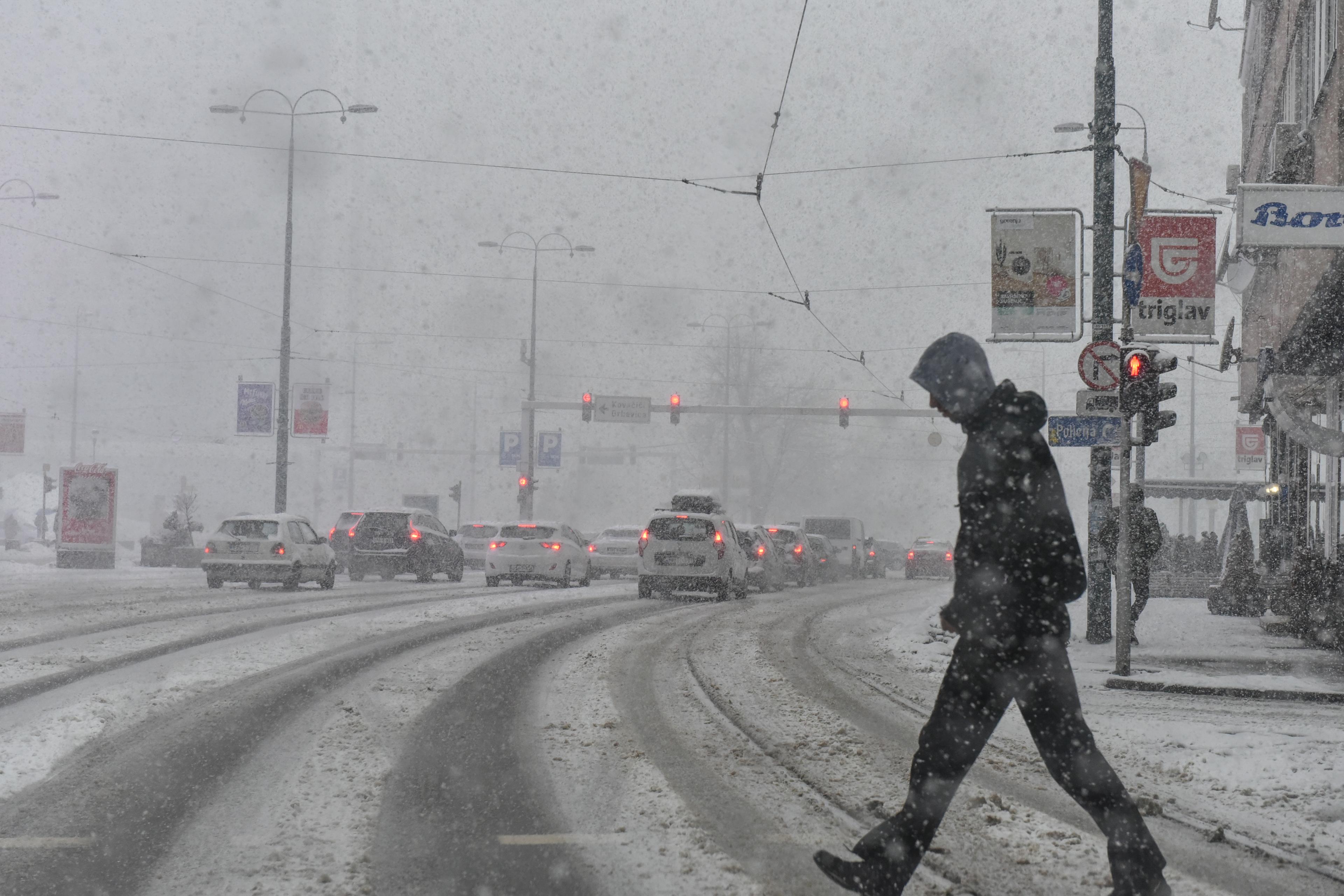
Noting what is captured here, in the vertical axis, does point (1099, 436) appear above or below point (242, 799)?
above

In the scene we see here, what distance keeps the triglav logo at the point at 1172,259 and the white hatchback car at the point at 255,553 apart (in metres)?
15.5

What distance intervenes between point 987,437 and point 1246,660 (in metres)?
9.90

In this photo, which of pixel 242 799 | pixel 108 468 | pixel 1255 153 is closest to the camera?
pixel 242 799

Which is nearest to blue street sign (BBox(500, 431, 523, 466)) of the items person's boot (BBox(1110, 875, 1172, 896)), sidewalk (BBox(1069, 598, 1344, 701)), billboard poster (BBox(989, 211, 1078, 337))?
sidewalk (BBox(1069, 598, 1344, 701))

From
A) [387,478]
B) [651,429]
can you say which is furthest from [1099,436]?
[387,478]

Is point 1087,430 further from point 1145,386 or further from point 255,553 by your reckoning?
point 255,553

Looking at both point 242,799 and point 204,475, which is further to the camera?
point 204,475

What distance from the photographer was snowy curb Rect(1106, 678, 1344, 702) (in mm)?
10016

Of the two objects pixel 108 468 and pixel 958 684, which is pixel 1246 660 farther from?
pixel 108 468

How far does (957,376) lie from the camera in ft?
13.8

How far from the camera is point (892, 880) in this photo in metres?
4.06

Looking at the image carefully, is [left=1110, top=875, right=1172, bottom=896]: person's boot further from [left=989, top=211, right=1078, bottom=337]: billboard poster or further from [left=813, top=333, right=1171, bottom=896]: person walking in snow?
[left=989, top=211, right=1078, bottom=337]: billboard poster

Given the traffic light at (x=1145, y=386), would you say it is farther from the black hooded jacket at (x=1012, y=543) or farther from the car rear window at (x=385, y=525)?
the car rear window at (x=385, y=525)

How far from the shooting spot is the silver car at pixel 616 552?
110 ft
